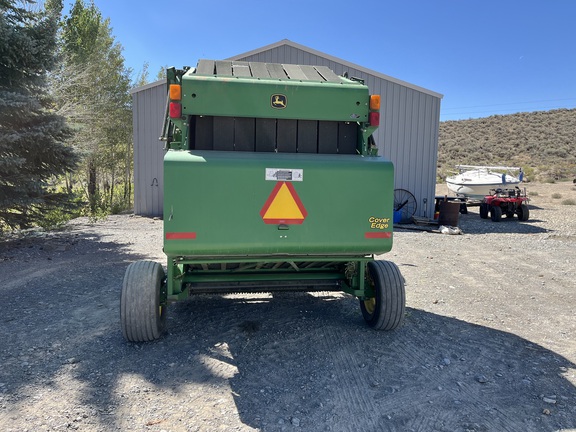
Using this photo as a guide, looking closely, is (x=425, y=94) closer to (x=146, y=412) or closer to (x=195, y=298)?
(x=195, y=298)

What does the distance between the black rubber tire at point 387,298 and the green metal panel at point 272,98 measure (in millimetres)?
1605

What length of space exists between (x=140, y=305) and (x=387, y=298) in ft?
7.91

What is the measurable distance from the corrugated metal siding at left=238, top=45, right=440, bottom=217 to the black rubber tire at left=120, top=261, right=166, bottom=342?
39.3 feet

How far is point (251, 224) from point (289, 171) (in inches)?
21.4

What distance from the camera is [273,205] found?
151 inches

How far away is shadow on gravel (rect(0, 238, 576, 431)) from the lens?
3.29 m

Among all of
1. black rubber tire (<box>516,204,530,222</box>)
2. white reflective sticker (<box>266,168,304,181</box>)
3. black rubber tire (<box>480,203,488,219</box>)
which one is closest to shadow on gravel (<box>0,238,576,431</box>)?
white reflective sticker (<box>266,168,304,181</box>)

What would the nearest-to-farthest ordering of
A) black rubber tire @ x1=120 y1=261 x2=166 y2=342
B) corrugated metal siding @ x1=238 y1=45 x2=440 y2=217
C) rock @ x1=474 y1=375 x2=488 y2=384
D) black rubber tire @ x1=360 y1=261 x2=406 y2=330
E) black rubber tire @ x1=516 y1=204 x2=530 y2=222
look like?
1. rock @ x1=474 y1=375 x2=488 y2=384
2. black rubber tire @ x1=120 y1=261 x2=166 y2=342
3. black rubber tire @ x1=360 y1=261 x2=406 y2=330
4. corrugated metal siding @ x1=238 y1=45 x2=440 y2=217
5. black rubber tire @ x1=516 y1=204 x2=530 y2=222

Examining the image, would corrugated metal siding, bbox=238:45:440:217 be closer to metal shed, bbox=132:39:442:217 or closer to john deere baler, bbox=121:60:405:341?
metal shed, bbox=132:39:442:217

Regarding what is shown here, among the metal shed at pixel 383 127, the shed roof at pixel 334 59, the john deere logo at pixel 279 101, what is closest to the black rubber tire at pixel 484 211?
the metal shed at pixel 383 127

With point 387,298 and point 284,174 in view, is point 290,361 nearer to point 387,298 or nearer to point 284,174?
point 387,298

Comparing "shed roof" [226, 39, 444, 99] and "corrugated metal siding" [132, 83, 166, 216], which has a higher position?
"shed roof" [226, 39, 444, 99]

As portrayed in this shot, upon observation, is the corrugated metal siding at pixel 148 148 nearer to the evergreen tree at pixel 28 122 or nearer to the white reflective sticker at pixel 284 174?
the evergreen tree at pixel 28 122

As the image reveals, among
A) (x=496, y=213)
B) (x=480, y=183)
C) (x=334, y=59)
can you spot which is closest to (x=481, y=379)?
(x=334, y=59)
